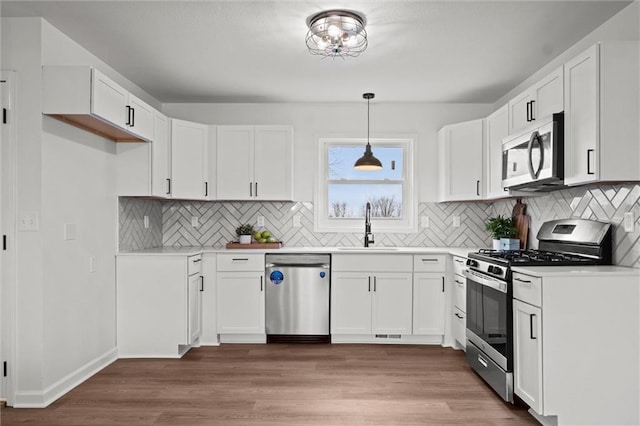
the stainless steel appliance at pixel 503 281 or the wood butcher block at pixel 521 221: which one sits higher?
the wood butcher block at pixel 521 221

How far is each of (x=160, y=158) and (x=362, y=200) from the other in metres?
2.17

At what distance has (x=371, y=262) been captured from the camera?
428 cm

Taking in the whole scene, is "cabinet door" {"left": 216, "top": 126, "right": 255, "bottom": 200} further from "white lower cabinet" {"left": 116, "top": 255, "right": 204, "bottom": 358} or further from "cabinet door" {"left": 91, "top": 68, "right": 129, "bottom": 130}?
"cabinet door" {"left": 91, "top": 68, "right": 129, "bottom": 130}

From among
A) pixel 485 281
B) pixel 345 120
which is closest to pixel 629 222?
pixel 485 281

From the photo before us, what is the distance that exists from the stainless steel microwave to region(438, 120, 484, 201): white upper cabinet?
2.46 feet

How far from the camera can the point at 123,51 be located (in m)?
3.43

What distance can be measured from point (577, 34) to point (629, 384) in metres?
2.23

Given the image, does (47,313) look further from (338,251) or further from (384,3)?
(384,3)

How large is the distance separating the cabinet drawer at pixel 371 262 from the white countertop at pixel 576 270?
1.53 metres

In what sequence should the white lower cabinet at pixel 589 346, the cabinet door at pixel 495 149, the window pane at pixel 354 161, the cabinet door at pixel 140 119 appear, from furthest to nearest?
the window pane at pixel 354 161, the cabinet door at pixel 495 149, the cabinet door at pixel 140 119, the white lower cabinet at pixel 589 346

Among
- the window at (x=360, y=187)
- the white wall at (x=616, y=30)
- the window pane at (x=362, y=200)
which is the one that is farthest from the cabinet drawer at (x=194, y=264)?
the white wall at (x=616, y=30)

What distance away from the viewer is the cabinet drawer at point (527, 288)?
8.18 feet

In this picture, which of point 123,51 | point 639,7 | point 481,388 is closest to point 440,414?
point 481,388

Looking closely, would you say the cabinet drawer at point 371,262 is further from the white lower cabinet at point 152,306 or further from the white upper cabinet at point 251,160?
the white lower cabinet at point 152,306
